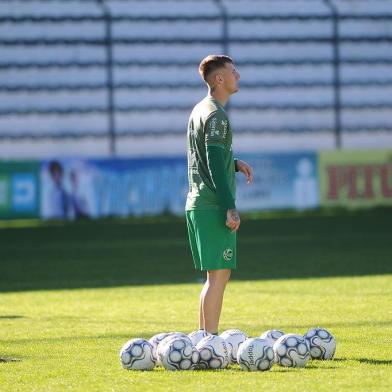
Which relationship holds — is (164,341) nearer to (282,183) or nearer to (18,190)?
(18,190)

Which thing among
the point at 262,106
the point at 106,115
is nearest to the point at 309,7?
the point at 262,106

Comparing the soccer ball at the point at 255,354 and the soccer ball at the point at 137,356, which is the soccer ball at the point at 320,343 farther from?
the soccer ball at the point at 137,356

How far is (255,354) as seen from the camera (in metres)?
7.89

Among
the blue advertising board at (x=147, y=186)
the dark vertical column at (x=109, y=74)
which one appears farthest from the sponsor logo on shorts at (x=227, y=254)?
the dark vertical column at (x=109, y=74)

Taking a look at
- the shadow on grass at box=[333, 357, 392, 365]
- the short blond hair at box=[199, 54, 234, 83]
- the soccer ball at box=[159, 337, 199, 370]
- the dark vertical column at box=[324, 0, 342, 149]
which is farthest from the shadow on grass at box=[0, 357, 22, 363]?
the dark vertical column at box=[324, 0, 342, 149]

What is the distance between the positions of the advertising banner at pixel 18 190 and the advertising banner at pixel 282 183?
16.3 ft

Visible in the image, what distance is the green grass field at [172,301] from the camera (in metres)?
7.78

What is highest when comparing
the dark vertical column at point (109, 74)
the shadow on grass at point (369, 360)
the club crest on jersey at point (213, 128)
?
the dark vertical column at point (109, 74)

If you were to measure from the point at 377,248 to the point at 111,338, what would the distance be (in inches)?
408

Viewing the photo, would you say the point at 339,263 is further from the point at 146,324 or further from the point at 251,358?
the point at 251,358

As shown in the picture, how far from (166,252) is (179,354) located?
38.8ft

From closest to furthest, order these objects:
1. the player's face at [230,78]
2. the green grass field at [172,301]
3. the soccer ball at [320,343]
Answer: the green grass field at [172,301] → the soccer ball at [320,343] → the player's face at [230,78]

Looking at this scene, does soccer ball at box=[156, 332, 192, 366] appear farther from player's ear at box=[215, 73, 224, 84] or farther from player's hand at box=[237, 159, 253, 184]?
player's ear at box=[215, 73, 224, 84]

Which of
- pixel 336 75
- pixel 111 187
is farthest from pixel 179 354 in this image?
pixel 336 75
